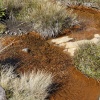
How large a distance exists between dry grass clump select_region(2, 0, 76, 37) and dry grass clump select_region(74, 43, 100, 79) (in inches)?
59.9

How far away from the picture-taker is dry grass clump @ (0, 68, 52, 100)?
5824 millimetres

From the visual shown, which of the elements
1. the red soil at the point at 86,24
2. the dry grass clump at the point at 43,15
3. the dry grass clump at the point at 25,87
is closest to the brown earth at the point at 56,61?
the red soil at the point at 86,24

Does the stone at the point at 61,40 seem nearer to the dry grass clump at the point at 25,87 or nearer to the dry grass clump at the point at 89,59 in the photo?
the dry grass clump at the point at 89,59

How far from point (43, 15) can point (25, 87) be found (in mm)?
3415

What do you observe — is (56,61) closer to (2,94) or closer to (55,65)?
(55,65)

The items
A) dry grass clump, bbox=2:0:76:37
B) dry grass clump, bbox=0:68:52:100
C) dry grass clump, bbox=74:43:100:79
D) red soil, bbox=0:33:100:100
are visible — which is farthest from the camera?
dry grass clump, bbox=2:0:76:37

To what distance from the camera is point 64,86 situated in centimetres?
680

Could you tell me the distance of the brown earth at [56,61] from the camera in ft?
21.7

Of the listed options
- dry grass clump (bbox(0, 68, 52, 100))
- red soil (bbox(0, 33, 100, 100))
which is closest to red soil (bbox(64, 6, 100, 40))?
red soil (bbox(0, 33, 100, 100))

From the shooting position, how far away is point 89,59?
7148 mm

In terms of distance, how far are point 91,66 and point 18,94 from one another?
2139 millimetres

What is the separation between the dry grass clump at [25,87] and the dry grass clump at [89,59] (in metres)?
1.25

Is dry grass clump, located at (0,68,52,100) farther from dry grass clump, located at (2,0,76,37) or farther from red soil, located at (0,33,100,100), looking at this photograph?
dry grass clump, located at (2,0,76,37)

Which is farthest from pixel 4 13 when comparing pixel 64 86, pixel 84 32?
pixel 64 86
